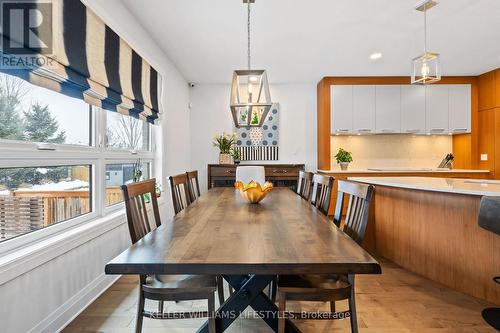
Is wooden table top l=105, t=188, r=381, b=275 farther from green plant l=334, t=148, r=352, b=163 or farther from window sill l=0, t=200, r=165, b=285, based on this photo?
green plant l=334, t=148, r=352, b=163

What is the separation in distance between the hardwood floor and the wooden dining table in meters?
0.49

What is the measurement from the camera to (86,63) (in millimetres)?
2053

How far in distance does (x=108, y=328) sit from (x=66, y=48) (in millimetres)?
1899

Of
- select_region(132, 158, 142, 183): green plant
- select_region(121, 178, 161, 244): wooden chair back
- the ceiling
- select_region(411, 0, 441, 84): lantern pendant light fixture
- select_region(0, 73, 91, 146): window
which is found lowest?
select_region(121, 178, 161, 244): wooden chair back

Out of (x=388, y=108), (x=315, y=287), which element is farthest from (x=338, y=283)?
(x=388, y=108)

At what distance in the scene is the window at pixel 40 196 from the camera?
1.60 meters

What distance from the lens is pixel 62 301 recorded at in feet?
6.16

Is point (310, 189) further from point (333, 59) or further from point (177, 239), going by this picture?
point (333, 59)

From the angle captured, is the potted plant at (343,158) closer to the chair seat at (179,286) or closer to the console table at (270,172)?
the console table at (270,172)

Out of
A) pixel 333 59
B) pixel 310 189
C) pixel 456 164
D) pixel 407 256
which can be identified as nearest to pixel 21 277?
pixel 310 189

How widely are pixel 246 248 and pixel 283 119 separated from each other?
4.66 meters

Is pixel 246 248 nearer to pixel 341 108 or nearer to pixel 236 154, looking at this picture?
pixel 236 154

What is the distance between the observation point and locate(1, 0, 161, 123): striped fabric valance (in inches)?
65.4

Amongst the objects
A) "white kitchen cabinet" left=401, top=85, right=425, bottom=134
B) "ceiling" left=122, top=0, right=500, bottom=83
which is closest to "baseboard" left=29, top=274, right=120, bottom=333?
"ceiling" left=122, top=0, right=500, bottom=83
